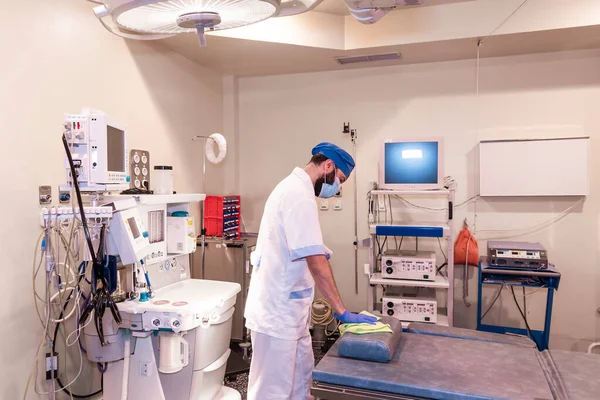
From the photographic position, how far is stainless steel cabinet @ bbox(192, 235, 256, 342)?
12.0ft

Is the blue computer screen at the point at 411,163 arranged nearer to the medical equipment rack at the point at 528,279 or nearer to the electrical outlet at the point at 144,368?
the medical equipment rack at the point at 528,279

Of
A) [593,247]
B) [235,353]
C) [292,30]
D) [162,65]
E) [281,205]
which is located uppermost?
[292,30]

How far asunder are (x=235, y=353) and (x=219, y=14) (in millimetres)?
2755

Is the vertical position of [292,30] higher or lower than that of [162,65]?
higher

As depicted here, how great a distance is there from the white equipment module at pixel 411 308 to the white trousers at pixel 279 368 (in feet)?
4.56

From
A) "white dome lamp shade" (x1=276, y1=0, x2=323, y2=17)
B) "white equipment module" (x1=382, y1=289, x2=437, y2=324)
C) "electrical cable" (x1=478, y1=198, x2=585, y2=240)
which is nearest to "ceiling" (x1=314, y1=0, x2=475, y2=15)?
"white dome lamp shade" (x1=276, y1=0, x2=323, y2=17)

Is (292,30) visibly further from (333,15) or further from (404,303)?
(404,303)

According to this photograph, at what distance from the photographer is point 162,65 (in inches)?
135

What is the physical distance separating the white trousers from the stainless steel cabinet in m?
1.58

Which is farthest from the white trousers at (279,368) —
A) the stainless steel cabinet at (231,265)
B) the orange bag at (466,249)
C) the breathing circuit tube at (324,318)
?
the orange bag at (466,249)

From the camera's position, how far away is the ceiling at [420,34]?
3086mm

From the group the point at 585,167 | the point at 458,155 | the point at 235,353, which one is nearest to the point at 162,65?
the point at 235,353

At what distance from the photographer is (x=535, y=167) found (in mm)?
3469

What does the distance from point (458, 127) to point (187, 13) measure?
2.95 m
